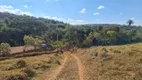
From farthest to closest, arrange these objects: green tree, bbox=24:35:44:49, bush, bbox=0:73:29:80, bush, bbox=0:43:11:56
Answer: green tree, bbox=24:35:44:49
bush, bbox=0:43:11:56
bush, bbox=0:73:29:80

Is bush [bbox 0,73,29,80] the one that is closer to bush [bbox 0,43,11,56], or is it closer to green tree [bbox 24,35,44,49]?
bush [bbox 0,43,11,56]

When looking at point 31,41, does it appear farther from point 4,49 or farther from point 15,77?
point 15,77

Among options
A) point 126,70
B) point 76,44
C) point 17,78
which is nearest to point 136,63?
point 126,70

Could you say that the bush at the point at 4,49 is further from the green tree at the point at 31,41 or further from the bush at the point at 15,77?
the bush at the point at 15,77

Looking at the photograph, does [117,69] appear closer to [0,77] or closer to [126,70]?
[126,70]

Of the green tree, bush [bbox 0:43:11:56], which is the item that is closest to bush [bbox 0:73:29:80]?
bush [bbox 0:43:11:56]

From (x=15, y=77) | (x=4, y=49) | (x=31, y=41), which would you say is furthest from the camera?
(x=31, y=41)

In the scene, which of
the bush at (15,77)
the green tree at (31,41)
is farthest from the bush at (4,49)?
the bush at (15,77)

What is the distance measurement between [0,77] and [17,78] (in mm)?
1438

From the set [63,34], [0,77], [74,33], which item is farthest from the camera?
[63,34]

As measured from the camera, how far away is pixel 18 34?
3762 inches

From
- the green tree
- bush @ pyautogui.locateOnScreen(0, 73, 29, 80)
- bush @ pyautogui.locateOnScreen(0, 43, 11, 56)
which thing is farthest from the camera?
the green tree

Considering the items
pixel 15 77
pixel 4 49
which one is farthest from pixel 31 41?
pixel 15 77

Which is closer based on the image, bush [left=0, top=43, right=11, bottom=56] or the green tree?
bush [left=0, top=43, right=11, bottom=56]
